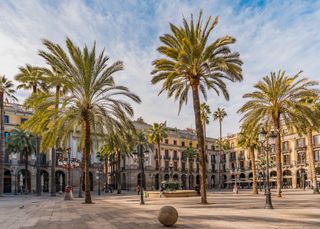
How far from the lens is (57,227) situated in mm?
Result: 12805

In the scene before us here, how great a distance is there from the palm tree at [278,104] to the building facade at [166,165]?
2291cm

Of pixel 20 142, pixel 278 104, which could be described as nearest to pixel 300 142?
pixel 278 104

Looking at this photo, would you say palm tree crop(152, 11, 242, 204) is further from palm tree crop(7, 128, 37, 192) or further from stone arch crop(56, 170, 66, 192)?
stone arch crop(56, 170, 66, 192)

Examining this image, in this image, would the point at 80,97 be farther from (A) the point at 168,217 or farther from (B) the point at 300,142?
(B) the point at 300,142

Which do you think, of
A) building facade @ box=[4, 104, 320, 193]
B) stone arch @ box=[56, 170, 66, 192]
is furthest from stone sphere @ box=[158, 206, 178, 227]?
stone arch @ box=[56, 170, 66, 192]

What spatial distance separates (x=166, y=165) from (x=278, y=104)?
54.5 meters

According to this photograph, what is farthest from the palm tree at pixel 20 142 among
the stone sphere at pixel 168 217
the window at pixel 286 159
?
the window at pixel 286 159

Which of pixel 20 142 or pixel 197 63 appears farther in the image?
pixel 20 142

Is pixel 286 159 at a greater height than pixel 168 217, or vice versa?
pixel 168 217

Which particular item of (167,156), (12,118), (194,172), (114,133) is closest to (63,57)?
(114,133)

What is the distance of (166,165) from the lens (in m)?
83.8

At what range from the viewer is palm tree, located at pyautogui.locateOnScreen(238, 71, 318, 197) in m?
31.1

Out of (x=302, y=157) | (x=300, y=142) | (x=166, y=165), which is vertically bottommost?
(x=166, y=165)

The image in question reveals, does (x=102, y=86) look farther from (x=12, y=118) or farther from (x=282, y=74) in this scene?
(x=12, y=118)
